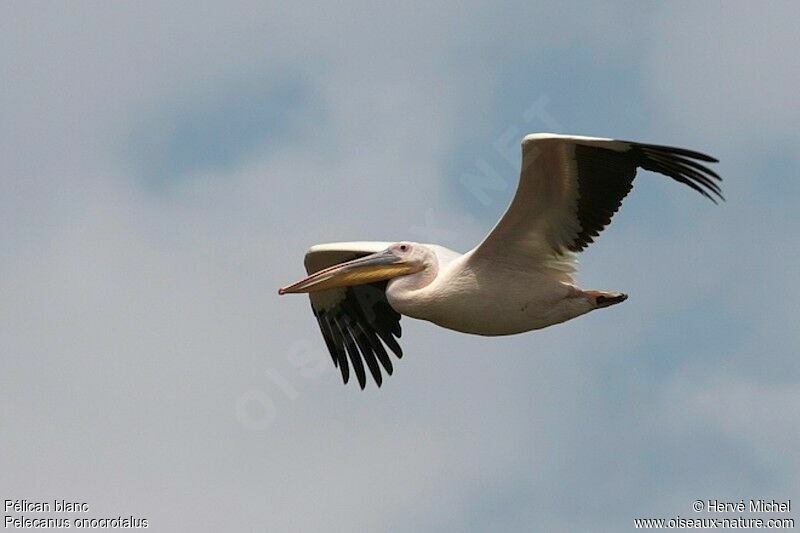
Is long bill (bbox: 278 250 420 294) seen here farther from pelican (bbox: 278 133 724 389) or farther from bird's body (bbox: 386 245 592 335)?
bird's body (bbox: 386 245 592 335)

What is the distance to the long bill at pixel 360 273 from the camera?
1602 cm

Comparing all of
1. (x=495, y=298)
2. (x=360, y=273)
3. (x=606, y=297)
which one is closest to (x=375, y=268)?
(x=360, y=273)

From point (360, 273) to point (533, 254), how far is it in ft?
6.51

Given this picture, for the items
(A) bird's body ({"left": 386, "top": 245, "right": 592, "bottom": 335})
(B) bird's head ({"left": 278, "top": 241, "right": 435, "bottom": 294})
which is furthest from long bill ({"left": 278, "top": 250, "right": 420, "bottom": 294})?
(A) bird's body ({"left": 386, "top": 245, "right": 592, "bottom": 335})

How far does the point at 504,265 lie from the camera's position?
49.5 feet

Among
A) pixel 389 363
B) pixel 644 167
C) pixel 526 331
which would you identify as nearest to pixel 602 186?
pixel 644 167

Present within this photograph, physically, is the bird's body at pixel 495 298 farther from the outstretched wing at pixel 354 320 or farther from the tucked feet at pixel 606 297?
the outstretched wing at pixel 354 320

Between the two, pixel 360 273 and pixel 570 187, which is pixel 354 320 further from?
pixel 570 187

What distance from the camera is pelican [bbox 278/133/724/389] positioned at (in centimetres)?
1423

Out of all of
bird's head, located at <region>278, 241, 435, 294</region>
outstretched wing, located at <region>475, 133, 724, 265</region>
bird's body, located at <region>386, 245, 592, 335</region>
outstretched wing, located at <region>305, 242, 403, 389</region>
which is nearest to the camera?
outstretched wing, located at <region>475, 133, 724, 265</region>

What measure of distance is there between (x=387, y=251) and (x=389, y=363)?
91.4 inches

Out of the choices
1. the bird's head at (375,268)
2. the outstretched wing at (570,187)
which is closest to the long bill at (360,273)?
the bird's head at (375,268)

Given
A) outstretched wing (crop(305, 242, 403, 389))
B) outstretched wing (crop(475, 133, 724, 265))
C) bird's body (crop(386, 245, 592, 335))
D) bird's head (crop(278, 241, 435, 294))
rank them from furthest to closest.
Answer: outstretched wing (crop(305, 242, 403, 389))
bird's head (crop(278, 241, 435, 294))
bird's body (crop(386, 245, 592, 335))
outstretched wing (crop(475, 133, 724, 265))

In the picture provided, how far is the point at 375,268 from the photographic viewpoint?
52.9 ft
